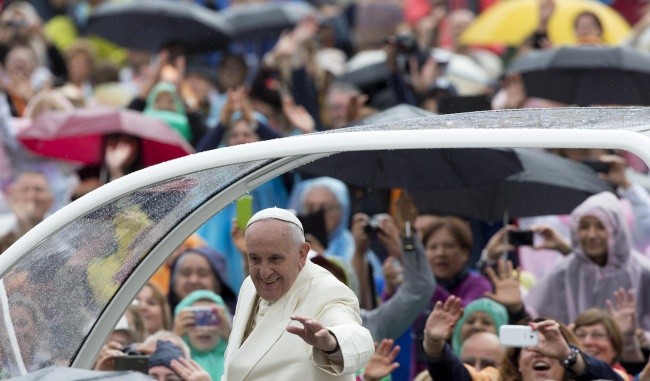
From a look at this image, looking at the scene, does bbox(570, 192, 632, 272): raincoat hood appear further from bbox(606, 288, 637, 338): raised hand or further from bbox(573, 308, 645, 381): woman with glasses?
bbox(573, 308, 645, 381): woman with glasses

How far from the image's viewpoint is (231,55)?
15.6m

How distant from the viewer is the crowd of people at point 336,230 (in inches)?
290

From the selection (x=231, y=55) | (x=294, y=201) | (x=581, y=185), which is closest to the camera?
(x=581, y=185)

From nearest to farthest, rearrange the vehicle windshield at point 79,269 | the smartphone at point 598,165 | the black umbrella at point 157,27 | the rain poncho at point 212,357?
the vehicle windshield at point 79,269, the rain poncho at point 212,357, the smartphone at point 598,165, the black umbrella at point 157,27

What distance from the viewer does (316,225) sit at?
36.5 ft

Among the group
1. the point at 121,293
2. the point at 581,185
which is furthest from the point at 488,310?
the point at 121,293

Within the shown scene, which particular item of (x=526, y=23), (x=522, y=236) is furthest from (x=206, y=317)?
(x=526, y=23)

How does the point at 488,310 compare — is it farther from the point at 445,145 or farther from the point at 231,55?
the point at 231,55

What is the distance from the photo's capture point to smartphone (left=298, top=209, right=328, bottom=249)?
1105 cm

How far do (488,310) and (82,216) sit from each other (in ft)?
10.3

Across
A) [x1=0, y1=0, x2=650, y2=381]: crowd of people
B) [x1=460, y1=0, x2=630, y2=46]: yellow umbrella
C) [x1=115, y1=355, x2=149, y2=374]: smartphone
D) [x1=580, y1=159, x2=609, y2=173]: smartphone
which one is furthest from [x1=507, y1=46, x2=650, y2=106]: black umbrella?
[x1=115, y1=355, x2=149, y2=374]: smartphone

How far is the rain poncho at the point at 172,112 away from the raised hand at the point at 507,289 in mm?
4335

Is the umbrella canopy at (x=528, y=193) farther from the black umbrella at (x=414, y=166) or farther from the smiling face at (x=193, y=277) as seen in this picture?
the smiling face at (x=193, y=277)

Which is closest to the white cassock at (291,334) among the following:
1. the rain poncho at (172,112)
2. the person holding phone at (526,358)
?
the person holding phone at (526,358)
